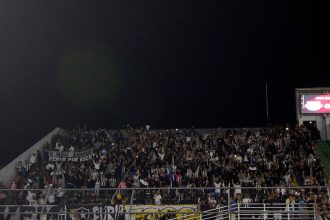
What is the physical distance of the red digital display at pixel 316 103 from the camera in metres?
25.8

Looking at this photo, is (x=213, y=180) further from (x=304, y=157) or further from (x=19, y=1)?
(x=19, y=1)

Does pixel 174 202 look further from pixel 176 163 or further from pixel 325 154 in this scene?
pixel 325 154

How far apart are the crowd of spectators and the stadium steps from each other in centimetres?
32

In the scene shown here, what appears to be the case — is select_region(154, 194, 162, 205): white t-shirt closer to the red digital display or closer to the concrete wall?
the concrete wall

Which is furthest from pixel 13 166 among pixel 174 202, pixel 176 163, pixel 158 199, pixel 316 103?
pixel 316 103

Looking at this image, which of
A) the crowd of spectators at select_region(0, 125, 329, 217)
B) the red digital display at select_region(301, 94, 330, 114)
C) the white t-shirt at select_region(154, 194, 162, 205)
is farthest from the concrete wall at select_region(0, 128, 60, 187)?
the red digital display at select_region(301, 94, 330, 114)

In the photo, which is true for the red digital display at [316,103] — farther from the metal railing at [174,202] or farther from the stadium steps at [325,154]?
the metal railing at [174,202]

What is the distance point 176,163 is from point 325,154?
6998mm

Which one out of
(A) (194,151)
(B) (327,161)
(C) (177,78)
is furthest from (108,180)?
(B) (327,161)

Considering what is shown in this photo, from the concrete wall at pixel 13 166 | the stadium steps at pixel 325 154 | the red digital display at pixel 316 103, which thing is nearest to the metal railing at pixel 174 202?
the stadium steps at pixel 325 154

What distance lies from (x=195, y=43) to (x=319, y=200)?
1017cm

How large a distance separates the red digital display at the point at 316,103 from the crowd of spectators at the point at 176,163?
1.76 metres

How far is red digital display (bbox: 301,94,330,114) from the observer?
25812 millimetres

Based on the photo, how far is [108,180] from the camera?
72.4 ft
